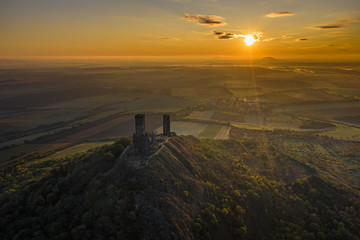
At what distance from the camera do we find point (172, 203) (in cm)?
2231

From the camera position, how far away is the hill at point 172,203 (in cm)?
2020

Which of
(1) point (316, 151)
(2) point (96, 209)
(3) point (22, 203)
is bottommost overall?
(1) point (316, 151)

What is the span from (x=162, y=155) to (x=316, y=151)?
4481 cm

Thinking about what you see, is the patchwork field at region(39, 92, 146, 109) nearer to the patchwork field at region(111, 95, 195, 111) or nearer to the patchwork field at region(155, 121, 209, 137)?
the patchwork field at region(111, 95, 195, 111)

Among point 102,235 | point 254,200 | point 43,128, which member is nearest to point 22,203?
point 102,235

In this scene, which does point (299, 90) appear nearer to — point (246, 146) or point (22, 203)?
point (246, 146)

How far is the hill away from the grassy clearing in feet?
96.9

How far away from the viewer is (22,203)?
81.1 feet

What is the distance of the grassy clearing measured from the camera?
6594cm

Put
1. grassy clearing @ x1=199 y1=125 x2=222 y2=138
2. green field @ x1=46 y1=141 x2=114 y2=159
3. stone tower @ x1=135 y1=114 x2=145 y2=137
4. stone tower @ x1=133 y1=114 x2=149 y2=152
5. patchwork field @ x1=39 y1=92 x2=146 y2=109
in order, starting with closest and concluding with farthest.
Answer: stone tower @ x1=135 y1=114 x2=145 y2=137, stone tower @ x1=133 y1=114 x2=149 y2=152, green field @ x1=46 y1=141 x2=114 y2=159, grassy clearing @ x1=199 y1=125 x2=222 y2=138, patchwork field @ x1=39 y1=92 x2=146 y2=109

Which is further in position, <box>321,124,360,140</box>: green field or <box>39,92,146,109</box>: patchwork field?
<box>39,92,146,109</box>: patchwork field

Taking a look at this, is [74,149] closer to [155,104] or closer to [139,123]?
[139,123]

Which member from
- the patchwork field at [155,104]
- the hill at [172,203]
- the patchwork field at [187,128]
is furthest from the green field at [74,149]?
the patchwork field at [155,104]

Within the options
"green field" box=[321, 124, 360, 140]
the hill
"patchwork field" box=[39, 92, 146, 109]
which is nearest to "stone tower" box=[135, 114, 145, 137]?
the hill
